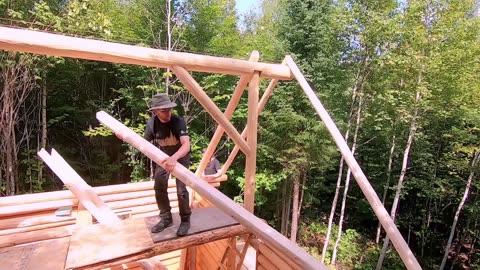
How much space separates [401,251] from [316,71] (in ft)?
29.5

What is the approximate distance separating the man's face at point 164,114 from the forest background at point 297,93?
675 centimetres

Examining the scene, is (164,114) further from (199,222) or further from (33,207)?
(33,207)

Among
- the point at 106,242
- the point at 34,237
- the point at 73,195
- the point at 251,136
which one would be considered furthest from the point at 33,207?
A: the point at 251,136

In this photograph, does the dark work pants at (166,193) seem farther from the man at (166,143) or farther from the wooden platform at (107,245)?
the wooden platform at (107,245)

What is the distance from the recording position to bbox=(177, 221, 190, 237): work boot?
301cm

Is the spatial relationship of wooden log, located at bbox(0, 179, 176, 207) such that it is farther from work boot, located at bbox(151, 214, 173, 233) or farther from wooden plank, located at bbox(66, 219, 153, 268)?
work boot, located at bbox(151, 214, 173, 233)

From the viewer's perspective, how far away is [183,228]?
307cm

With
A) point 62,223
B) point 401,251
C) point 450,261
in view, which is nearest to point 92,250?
point 62,223

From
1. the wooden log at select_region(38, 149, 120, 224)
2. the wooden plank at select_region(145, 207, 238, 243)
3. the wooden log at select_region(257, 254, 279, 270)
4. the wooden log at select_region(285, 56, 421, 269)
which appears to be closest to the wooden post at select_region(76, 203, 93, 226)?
the wooden log at select_region(38, 149, 120, 224)

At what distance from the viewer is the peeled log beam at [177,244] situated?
8.32ft

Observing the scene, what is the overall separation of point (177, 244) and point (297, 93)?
907 centimetres

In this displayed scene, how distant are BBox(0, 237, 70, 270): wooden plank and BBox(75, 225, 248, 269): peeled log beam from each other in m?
0.30

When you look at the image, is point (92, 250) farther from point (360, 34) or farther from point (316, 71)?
point (360, 34)

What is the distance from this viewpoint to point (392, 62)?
10.2 metres
